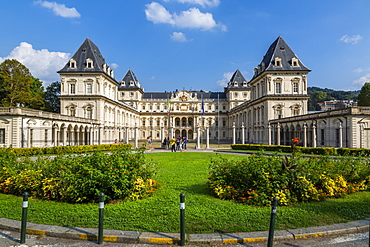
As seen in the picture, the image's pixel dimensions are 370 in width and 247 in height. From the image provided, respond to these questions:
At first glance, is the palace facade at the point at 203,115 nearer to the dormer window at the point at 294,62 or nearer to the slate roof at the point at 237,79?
the dormer window at the point at 294,62

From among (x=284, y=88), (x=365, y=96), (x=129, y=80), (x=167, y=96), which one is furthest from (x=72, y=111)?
(x=365, y=96)

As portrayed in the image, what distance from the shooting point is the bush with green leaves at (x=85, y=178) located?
23.6 feet

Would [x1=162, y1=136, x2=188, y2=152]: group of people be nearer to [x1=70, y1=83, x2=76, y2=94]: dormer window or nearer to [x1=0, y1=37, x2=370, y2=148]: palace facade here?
[x1=0, y1=37, x2=370, y2=148]: palace facade

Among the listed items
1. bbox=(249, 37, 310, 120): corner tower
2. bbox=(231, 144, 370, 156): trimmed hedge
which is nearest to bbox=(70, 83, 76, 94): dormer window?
bbox=(231, 144, 370, 156): trimmed hedge

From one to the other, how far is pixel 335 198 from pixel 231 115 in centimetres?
6364

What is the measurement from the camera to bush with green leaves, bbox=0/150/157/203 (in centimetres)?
719

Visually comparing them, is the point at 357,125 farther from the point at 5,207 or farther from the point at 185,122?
the point at 185,122

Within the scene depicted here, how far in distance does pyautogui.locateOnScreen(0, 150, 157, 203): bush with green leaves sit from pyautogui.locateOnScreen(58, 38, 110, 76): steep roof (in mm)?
37597

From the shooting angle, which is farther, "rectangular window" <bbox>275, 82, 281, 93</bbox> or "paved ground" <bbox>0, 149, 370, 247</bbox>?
"rectangular window" <bbox>275, 82, 281, 93</bbox>

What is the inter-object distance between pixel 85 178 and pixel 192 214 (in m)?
3.26

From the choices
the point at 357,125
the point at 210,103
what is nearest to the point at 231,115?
the point at 210,103

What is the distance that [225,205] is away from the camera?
708 cm

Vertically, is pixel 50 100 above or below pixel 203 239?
above

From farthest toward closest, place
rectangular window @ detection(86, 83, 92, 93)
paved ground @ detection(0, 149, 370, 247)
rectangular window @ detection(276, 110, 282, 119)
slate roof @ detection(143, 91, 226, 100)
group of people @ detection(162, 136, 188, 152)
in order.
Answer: slate roof @ detection(143, 91, 226, 100)
rectangular window @ detection(86, 83, 92, 93)
rectangular window @ detection(276, 110, 282, 119)
group of people @ detection(162, 136, 188, 152)
paved ground @ detection(0, 149, 370, 247)
